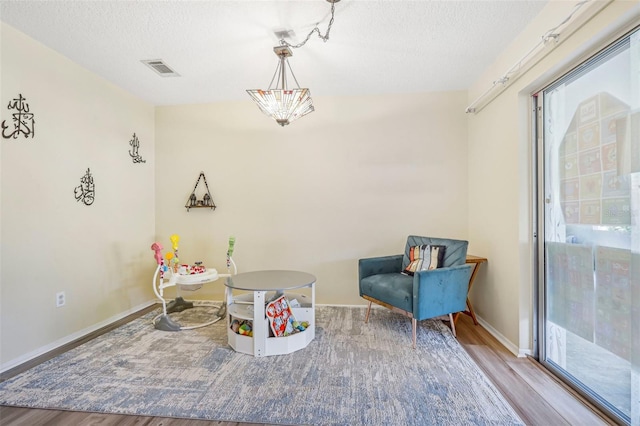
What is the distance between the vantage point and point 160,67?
2.75 meters

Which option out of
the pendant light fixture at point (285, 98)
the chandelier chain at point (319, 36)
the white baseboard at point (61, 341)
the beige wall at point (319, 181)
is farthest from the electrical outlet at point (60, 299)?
the chandelier chain at point (319, 36)

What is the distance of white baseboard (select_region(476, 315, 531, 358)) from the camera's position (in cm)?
226

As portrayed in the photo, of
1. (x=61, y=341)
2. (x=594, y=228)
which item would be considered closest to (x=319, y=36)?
(x=594, y=228)

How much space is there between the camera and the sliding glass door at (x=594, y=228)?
57.9 inches

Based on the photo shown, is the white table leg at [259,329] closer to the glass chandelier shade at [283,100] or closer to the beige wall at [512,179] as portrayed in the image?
the glass chandelier shade at [283,100]

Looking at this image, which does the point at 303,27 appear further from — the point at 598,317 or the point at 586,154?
the point at 598,317

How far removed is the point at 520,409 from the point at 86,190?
3722 millimetres

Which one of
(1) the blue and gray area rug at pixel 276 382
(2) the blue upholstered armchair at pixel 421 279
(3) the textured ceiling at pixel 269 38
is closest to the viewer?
(1) the blue and gray area rug at pixel 276 382

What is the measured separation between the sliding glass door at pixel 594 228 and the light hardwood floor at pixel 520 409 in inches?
4.3

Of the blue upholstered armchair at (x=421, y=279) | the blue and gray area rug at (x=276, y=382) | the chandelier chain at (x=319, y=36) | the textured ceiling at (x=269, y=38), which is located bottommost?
the blue and gray area rug at (x=276, y=382)

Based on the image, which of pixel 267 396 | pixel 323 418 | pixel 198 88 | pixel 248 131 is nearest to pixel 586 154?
pixel 323 418

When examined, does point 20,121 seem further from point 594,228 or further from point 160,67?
point 594,228

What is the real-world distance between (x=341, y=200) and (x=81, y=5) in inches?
105

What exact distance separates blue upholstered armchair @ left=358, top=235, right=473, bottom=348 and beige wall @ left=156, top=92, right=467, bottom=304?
0.37 m
